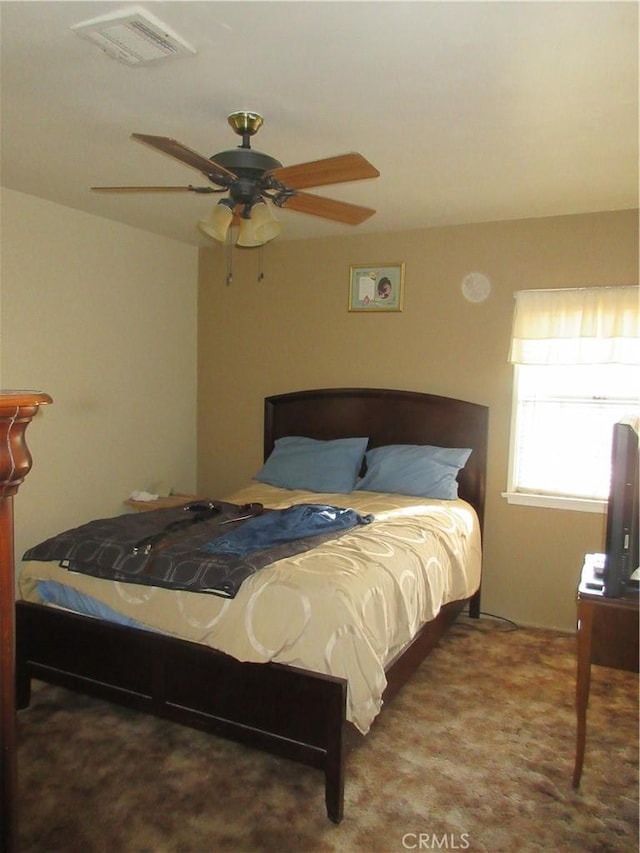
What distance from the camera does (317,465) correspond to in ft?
13.3

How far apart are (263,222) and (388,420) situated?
2056 mm

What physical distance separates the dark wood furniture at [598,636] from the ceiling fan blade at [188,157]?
1.90 metres

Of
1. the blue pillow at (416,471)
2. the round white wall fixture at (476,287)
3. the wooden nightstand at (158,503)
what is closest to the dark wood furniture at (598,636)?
the blue pillow at (416,471)

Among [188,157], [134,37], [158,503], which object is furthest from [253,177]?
[158,503]

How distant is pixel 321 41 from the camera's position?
1.83 metres

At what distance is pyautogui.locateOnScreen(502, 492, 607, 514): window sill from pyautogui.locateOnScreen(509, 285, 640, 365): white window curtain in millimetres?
810

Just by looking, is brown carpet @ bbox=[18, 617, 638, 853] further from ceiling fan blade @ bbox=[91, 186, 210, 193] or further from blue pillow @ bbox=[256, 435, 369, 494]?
ceiling fan blade @ bbox=[91, 186, 210, 193]

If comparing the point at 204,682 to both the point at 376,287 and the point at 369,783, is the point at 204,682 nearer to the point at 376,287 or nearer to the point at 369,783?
the point at 369,783

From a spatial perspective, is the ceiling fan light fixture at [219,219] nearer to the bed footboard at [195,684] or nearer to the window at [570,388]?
the bed footboard at [195,684]

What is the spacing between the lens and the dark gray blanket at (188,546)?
93.7 inches

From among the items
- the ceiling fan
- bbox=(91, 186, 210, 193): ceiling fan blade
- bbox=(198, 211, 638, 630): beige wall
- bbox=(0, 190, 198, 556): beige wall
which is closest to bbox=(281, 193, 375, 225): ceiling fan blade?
the ceiling fan

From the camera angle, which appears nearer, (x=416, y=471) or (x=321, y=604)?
(x=321, y=604)

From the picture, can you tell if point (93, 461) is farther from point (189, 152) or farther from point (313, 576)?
point (189, 152)

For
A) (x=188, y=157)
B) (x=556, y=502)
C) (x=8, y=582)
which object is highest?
(x=188, y=157)
